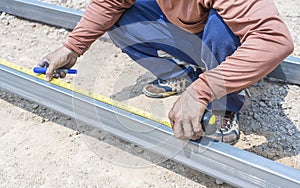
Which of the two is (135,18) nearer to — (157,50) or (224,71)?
(157,50)

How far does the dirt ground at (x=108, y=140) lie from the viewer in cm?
233

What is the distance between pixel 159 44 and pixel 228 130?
0.68m

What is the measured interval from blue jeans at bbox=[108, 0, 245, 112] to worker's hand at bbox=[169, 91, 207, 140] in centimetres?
46

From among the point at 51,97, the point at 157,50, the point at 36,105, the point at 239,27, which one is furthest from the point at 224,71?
the point at 36,105

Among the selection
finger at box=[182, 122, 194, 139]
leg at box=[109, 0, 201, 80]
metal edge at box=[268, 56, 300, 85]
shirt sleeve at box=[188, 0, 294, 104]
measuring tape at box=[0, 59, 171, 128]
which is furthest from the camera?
metal edge at box=[268, 56, 300, 85]

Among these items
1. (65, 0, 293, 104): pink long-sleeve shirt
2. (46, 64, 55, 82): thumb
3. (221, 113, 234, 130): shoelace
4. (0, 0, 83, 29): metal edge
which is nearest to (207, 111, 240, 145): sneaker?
(221, 113, 234, 130): shoelace

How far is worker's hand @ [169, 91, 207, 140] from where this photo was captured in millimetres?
1870

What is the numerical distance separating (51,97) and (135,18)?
689mm

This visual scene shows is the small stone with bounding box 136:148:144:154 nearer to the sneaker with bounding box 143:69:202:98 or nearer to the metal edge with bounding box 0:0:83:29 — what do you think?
the sneaker with bounding box 143:69:202:98

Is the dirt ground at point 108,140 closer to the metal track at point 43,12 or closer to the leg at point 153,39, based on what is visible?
the leg at point 153,39

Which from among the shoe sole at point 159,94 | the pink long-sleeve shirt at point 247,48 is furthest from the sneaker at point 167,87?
the pink long-sleeve shirt at point 247,48

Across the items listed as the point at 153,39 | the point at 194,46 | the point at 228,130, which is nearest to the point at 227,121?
the point at 228,130

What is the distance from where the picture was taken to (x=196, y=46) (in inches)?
99.4

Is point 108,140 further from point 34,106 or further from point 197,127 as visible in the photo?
point 197,127
